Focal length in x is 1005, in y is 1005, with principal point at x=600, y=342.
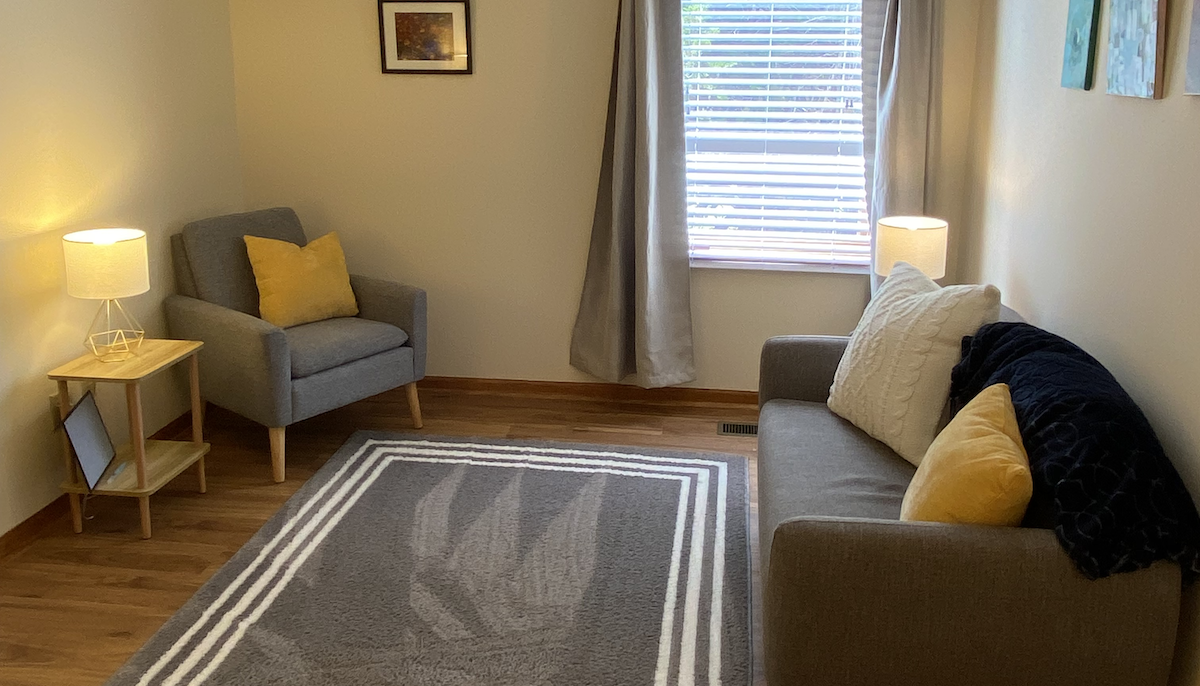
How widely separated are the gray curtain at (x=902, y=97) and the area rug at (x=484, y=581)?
1.25 meters

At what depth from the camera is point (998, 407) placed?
2111 millimetres

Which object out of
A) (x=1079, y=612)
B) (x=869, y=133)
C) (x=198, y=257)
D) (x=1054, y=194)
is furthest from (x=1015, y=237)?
(x=198, y=257)

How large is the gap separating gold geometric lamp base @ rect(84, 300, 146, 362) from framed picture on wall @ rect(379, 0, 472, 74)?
5.08ft

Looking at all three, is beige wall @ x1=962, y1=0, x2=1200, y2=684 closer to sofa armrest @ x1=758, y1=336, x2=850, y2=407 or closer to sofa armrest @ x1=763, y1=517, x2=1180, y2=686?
sofa armrest @ x1=763, y1=517, x2=1180, y2=686

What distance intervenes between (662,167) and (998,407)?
2.32 metres

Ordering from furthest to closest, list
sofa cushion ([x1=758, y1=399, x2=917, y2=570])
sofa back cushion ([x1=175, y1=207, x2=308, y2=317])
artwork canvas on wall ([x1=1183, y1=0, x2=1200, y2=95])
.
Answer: sofa back cushion ([x1=175, y1=207, x2=308, y2=317]), sofa cushion ([x1=758, y1=399, x2=917, y2=570]), artwork canvas on wall ([x1=1183, y1=0, x2=1200, y2=95])

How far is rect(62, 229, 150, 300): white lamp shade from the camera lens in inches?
121

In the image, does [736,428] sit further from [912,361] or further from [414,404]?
[912,361]

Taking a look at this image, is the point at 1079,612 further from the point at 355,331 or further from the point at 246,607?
Result: the point at 355,331

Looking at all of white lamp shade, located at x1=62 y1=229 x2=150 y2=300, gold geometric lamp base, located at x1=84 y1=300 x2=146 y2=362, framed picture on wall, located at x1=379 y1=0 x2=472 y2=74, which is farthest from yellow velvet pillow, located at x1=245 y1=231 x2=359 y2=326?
framed picture on wall, located at x1=379 y1=0 x2=472 y2=74

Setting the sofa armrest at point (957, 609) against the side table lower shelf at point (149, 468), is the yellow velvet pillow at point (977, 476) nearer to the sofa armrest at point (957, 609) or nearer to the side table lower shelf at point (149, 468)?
the sofa armrest at point (957, 609)

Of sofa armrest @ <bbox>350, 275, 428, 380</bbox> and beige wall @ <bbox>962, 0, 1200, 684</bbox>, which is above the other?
beige wall @ <bbox>962, 0, 1200, 684</bbox>

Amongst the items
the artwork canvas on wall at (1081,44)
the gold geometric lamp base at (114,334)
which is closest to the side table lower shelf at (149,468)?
the gold geometric lamp base at (114,334)

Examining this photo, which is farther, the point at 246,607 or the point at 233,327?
the point at 233,327
